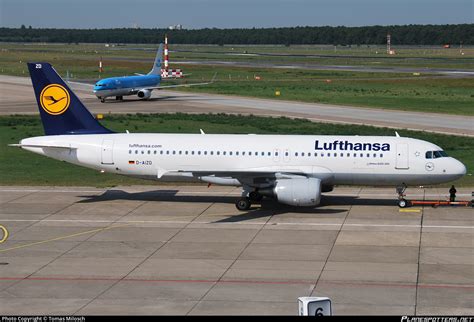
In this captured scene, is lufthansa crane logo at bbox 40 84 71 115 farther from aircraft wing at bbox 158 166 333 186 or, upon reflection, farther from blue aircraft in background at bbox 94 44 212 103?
blue aircraft in background at bbox 94 44 212 103

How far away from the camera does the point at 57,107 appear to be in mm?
44875

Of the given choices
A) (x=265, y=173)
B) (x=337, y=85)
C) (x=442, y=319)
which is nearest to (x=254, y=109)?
(x=337, y=85)

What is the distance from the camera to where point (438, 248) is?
114 feet

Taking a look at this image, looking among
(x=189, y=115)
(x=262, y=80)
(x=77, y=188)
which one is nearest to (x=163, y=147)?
(x=77, y=188)

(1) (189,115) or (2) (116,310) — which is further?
(1) (189,115)

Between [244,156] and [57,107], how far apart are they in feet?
35.1

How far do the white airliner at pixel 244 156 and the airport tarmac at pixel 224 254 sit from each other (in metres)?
1.67

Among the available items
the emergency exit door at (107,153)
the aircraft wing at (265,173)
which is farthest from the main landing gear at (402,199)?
the emergency exit door at (107,153)

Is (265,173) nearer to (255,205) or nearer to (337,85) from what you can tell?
(255,205)

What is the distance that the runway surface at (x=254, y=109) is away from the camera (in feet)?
257

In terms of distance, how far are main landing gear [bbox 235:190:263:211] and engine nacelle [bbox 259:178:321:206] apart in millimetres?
1913

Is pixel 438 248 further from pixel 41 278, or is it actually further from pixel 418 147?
pixel 41 278

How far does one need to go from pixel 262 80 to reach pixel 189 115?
2143 inches

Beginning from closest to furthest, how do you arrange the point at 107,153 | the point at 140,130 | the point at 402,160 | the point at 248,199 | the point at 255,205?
the point at 402,160 → the point at 248,199 → the point at 255,205 → the point at 107,153 → the point at 140,130
